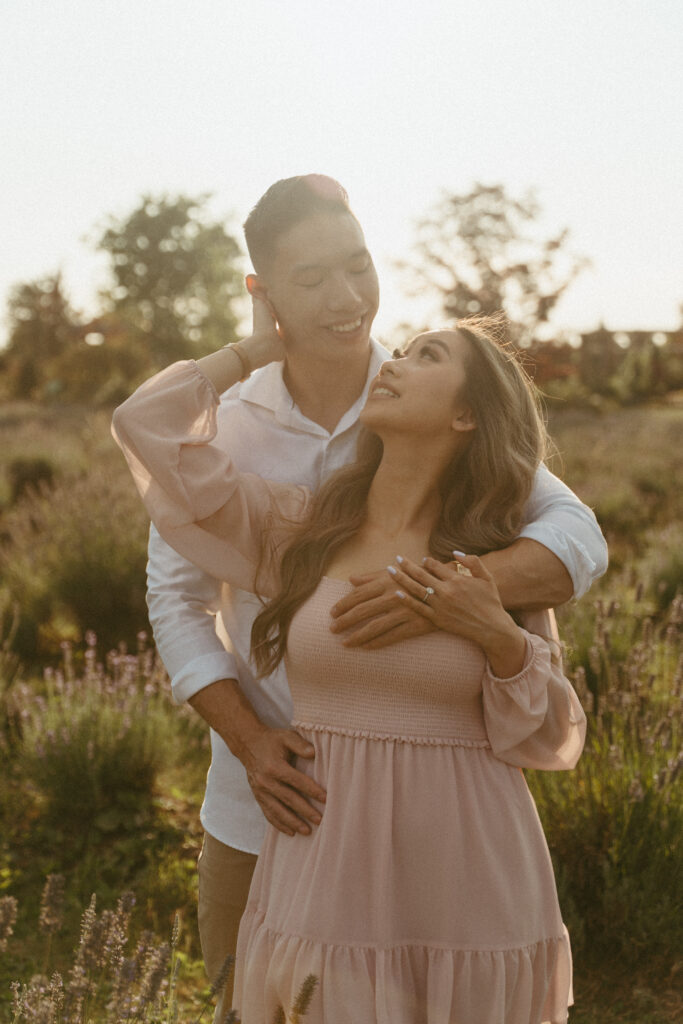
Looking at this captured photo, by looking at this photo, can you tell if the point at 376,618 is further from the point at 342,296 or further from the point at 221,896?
the point at 221,896

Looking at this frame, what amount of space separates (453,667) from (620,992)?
2001 millimetres

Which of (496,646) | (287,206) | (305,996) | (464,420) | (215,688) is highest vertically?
(287,206)

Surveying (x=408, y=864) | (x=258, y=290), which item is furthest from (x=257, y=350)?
(x=408, y=864)

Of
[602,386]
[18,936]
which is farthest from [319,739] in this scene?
[602,386]

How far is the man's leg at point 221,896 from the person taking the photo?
262cm

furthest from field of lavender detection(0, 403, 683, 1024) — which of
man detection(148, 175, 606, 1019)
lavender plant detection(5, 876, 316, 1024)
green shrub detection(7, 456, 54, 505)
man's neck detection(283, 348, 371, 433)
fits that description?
green shrub detection(7, 456, 54, 505)

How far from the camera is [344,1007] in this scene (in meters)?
1.89

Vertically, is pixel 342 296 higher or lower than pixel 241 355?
higher

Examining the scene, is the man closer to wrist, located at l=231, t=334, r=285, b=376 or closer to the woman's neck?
wrist, located at l=231, t=334, r=285, b=376

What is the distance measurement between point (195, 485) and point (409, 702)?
705 mm

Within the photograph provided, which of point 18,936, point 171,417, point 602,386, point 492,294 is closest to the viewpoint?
point 171,417

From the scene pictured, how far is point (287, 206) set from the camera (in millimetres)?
2641

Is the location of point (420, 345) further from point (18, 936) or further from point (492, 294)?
point (492, 294)

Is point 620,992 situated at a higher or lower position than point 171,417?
lower
